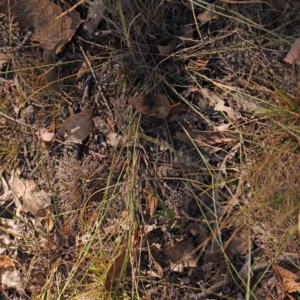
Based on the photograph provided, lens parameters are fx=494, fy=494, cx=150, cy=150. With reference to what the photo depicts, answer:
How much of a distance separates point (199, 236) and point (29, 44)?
1.29m

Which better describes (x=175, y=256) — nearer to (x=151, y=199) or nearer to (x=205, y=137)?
(x=151, y=199)

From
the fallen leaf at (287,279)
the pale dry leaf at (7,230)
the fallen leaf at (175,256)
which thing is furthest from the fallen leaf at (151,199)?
the pale dry leaf at (7,230)

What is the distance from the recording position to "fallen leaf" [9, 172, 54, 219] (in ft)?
8.33

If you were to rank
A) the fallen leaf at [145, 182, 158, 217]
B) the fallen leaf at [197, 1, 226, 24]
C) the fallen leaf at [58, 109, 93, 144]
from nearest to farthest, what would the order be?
the fallen leaf at [197, 1, 226, 24], the fallen leaf at [145, 182, 158, 217], the fallen leaf at [58, 109, 93, 144]

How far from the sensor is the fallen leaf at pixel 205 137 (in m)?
2.29

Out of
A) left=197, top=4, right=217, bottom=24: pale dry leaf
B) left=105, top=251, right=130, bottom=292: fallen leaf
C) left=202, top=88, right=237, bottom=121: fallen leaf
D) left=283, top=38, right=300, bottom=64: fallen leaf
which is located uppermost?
left=197, top=4, right=217, bottom=24: pale dry leaf

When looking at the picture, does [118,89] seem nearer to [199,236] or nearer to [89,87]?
[89,87]

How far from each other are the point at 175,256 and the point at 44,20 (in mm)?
1333

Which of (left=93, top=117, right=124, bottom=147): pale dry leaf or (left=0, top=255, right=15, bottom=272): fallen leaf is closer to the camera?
(left=93, top=117, right=124, bottom=147): pale dry leaf

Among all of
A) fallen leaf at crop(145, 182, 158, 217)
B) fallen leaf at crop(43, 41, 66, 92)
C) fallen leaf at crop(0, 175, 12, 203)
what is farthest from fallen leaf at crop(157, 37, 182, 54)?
fallen leaf at crop(0, 175, 12, 203)

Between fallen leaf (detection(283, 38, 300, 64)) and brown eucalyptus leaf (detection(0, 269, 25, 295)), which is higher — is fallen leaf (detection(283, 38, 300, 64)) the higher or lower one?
the higher one

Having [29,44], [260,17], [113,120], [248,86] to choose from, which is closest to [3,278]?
[113,120]

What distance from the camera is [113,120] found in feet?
7.95

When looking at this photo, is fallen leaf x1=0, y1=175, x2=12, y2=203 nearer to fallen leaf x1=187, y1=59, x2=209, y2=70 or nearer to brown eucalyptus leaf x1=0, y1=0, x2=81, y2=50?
brown eucalyptus leaf x1=0, y1=0, x2=81, y2=50
